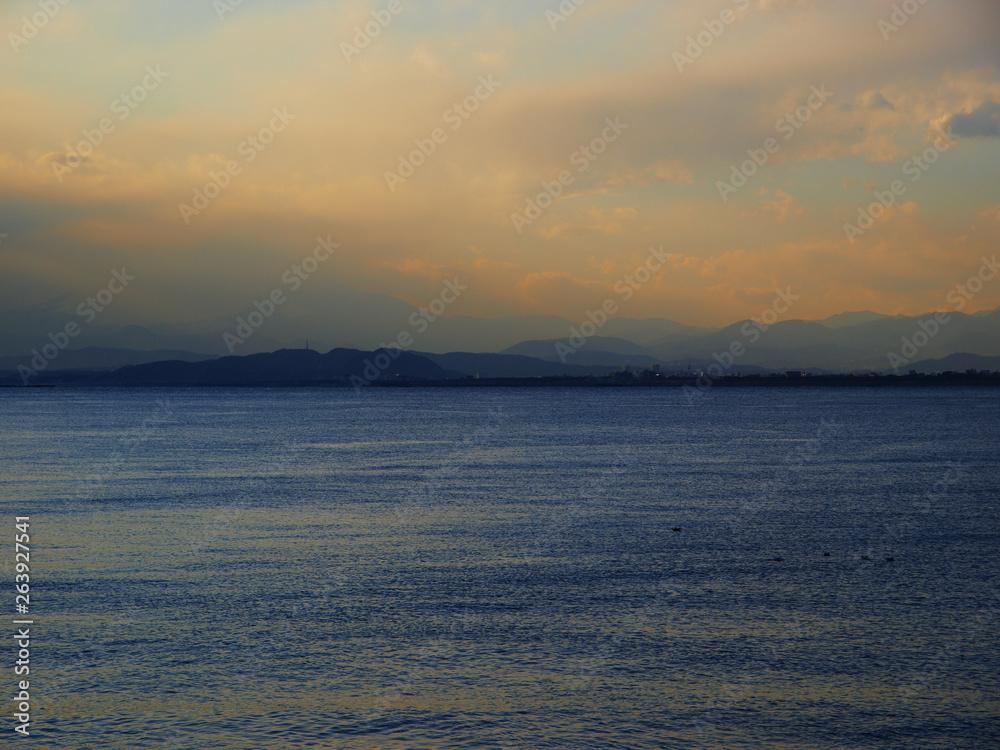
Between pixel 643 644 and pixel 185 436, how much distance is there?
303 feet

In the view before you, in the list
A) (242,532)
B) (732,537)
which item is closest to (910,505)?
(732,537)

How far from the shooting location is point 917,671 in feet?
61.8

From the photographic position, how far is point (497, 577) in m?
27.0

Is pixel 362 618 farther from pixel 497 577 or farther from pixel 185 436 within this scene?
pixel 185 436

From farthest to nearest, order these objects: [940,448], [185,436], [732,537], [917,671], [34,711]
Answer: [185,436], [940,448], [732,537], [917,671], [34,711]

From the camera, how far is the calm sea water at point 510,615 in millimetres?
16219

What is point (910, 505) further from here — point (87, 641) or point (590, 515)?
point (87, 641)

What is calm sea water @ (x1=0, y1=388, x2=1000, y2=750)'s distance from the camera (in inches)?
639

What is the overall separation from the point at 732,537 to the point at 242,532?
1991 cm

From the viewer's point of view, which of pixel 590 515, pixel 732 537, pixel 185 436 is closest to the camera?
pixel 732 537

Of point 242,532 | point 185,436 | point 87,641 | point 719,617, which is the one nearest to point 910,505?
point 719,617

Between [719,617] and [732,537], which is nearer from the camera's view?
[719,617]

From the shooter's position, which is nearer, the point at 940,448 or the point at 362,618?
the point at 362,618

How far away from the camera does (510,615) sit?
2253 centimetres
